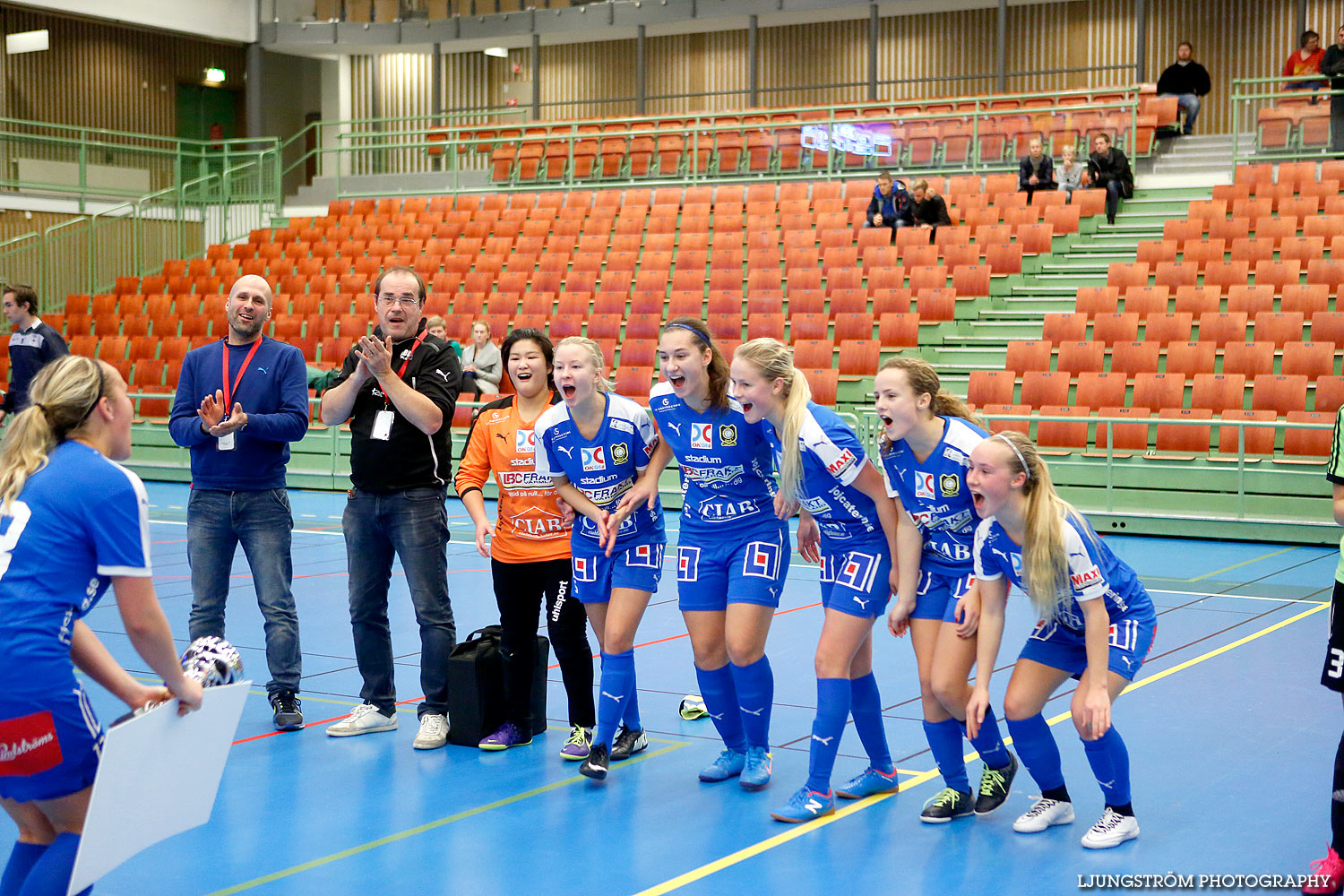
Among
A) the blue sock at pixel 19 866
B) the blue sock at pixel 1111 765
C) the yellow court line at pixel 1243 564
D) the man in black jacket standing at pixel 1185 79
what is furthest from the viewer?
the man in black jacket standing at pixel 1185 79

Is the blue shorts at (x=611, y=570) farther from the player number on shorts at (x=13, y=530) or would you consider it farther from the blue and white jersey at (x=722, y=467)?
the player number on shorts at (x=13, y=530)

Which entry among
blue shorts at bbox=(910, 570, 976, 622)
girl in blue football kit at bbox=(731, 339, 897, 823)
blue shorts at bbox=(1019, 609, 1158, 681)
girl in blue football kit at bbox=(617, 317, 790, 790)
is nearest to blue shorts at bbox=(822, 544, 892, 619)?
girl in blue football kit at bbox=(731, 339, 897, 823)

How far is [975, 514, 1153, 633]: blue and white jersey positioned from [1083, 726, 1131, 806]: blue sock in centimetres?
35

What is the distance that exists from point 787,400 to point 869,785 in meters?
1.41

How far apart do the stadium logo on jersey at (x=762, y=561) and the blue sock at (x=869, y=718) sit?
499mm

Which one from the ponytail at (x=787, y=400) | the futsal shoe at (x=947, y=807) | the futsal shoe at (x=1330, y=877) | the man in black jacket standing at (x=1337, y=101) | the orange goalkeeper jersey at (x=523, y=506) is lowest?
the futsal shoe at (x=947, y=807)

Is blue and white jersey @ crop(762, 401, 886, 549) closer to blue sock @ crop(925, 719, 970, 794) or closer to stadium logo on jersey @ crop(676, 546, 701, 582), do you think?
stadium logo on jersey @ crop(676, 546, 701, 582)

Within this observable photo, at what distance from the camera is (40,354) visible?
9234 millimetres

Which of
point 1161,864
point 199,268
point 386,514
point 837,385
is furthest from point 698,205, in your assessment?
point 1161,864

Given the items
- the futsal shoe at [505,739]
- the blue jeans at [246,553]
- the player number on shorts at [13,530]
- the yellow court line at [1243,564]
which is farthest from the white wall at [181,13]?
the player number on shorts at [13,530]

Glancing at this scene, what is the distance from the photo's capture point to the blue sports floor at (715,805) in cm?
389

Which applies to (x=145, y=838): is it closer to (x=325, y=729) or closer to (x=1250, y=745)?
(x=325, y=729)

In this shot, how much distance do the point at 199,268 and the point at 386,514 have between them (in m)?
17.0

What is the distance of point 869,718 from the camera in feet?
15.2
